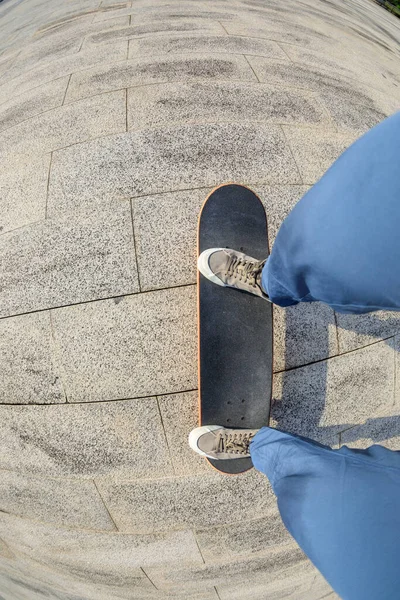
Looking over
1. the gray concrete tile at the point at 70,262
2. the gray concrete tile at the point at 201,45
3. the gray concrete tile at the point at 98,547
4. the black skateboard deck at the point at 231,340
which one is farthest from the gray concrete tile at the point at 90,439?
the gray concrete tile at the point at 201,45

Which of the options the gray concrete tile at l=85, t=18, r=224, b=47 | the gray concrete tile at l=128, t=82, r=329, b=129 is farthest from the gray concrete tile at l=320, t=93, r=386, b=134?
the gray concrete tile at l=85, t=18, r=224, b=47

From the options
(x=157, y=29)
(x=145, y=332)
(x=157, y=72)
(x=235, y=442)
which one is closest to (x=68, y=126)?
(x=157, y=72)

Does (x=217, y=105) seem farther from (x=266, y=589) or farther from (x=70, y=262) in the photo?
(x=266, y=589)

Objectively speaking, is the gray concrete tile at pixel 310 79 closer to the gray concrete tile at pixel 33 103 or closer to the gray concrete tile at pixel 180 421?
the gray concrete tile at pixel 33 103

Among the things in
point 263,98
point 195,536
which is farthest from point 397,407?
point 263,98

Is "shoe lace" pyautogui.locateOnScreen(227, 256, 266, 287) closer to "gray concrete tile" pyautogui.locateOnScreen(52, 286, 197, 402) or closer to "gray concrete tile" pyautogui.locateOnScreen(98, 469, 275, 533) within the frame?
"gray concrete tile" pyautogui.locateOnScreen(52, 286, 197, 402)

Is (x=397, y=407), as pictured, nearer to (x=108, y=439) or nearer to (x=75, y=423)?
(x=108, y=439)
